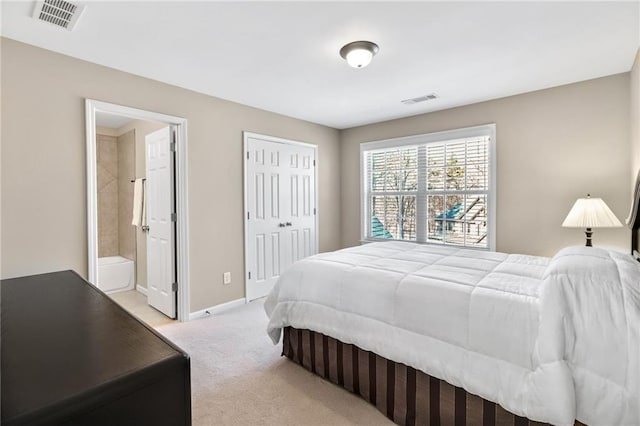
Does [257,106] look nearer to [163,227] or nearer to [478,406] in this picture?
[163,227]

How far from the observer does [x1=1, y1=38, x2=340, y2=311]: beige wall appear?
2277 millimetres

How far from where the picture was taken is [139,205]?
4227 millimetres

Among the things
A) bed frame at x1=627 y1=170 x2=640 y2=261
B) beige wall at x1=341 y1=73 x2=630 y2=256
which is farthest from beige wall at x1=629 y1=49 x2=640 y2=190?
bed frame at x1=627 y1=170 x2=640 y2=261

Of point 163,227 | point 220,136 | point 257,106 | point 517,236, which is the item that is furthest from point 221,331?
point 517,236

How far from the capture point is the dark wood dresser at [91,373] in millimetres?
542

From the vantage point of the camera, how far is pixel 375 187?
194 inches

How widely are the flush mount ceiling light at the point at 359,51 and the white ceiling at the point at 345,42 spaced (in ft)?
0.14

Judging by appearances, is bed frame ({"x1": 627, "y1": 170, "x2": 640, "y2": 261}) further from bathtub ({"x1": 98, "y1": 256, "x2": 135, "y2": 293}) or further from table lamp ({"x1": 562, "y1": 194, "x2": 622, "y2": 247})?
bathtub ({"x1": 98, "y1": 256, "x2": 135, "y2": 293})

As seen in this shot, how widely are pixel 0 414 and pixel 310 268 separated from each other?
1.93m

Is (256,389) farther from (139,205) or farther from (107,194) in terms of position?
(107,194)

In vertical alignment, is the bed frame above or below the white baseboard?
above

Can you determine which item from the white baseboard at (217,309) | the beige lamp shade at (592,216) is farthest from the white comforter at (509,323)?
the white baseboard at (217,309)

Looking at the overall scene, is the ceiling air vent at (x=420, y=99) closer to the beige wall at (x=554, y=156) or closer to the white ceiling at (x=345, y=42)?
the white ceiling at (x=345, y=42)

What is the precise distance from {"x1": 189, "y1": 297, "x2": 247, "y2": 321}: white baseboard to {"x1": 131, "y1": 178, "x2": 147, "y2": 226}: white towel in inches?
59.5
